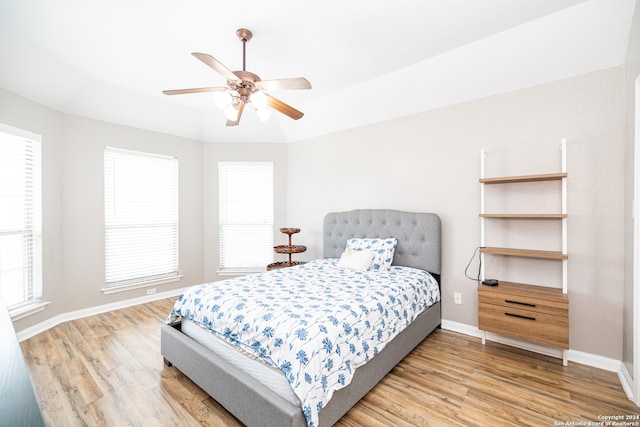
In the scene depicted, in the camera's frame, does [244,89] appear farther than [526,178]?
No

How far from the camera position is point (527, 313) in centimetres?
240

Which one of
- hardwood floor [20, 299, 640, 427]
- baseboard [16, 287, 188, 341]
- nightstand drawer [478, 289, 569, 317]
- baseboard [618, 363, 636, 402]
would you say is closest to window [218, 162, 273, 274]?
baseboard [16, 287, 188, 341]

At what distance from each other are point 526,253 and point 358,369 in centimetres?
182

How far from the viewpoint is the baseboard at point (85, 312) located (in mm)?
2975

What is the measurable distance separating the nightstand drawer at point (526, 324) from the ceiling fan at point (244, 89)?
2.50 meters

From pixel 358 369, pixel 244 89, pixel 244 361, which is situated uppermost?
pixel 244 89

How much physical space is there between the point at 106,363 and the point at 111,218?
80.7 inches

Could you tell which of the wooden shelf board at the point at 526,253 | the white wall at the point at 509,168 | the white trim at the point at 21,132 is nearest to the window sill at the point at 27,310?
the white trim at the point at 21,132

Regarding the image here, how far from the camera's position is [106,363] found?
2.46 metres

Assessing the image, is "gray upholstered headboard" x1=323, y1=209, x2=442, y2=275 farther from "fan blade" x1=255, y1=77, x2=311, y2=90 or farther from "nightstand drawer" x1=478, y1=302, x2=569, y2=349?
"fan blade" x1=255, y1=77, x2=311, y2=90

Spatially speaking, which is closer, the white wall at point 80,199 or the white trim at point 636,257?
the white trim at point 636,257

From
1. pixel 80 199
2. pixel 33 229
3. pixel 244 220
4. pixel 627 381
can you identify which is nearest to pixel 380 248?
pixel 627 381

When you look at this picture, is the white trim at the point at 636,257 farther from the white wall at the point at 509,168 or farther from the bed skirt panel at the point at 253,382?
the bed skirt panel at the point at 253,382

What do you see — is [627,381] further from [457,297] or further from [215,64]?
[215,64]
